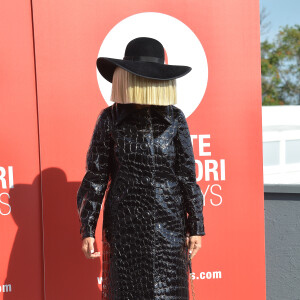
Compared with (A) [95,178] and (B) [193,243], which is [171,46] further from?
(B) [193,243]

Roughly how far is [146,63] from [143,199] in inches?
22.8

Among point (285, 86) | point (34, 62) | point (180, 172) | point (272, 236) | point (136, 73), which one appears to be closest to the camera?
point (136, 73)

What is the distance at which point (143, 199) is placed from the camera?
2348 mm

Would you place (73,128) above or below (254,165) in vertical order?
above

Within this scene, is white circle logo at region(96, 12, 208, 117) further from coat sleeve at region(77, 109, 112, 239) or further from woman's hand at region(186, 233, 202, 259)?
woman's hand at region(186, 233, 202, 259)

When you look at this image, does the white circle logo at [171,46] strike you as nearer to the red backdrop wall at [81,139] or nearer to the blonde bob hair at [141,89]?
the red backdrop wall at [81,139]

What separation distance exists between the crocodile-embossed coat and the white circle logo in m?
0.59

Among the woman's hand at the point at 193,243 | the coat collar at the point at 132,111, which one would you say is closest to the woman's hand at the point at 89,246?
the woman's hand at the point at 193,243

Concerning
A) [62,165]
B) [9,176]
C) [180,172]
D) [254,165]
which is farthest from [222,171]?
[9,176]

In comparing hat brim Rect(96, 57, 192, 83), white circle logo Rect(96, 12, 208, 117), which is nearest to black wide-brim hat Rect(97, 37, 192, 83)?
hat brim Rect(96, 57, 192, 83)

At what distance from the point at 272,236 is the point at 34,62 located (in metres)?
1.84

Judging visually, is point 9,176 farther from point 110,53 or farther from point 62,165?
point 110,53

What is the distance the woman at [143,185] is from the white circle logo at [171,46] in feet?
1.87

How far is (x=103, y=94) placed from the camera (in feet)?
9.90
